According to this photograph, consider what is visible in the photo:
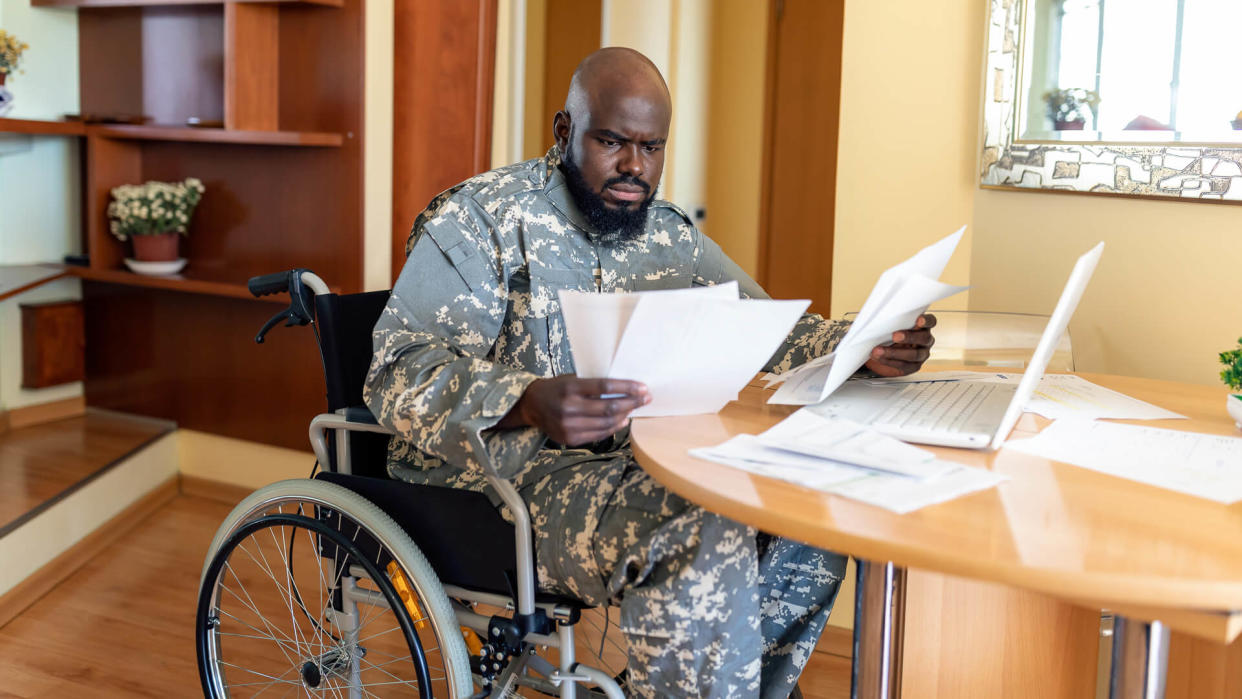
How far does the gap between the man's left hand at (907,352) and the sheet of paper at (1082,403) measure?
0.39ft

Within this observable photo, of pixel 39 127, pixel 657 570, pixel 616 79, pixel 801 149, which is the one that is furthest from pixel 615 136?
pixel 801 149

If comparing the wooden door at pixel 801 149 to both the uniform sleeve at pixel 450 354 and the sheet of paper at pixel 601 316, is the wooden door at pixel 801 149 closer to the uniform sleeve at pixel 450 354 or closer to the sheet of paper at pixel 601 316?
the uniform sleeve at pixel 450 354

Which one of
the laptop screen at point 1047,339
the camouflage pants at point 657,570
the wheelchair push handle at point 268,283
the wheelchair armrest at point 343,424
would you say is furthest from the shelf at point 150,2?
the laptop screen at point 1047,339

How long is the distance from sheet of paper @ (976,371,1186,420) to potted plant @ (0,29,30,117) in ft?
9.35

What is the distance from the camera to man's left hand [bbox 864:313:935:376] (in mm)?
1515

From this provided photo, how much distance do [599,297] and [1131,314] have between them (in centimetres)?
131

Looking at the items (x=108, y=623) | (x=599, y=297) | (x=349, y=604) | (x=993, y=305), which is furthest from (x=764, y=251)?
(x=599, y=297)

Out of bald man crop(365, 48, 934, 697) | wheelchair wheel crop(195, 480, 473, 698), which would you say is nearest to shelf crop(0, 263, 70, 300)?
wheelchair wheel crop(195, 480, 473, 698)

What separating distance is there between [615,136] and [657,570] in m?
0.67

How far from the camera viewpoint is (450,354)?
4.59ft

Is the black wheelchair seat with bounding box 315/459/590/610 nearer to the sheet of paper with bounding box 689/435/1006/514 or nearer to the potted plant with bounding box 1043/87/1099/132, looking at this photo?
the sheet of paper with bounding box 689/435/1006/514

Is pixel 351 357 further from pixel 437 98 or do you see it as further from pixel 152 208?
pixel 152 208

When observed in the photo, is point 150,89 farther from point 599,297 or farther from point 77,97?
point 599,297

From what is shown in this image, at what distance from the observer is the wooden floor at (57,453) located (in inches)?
110
